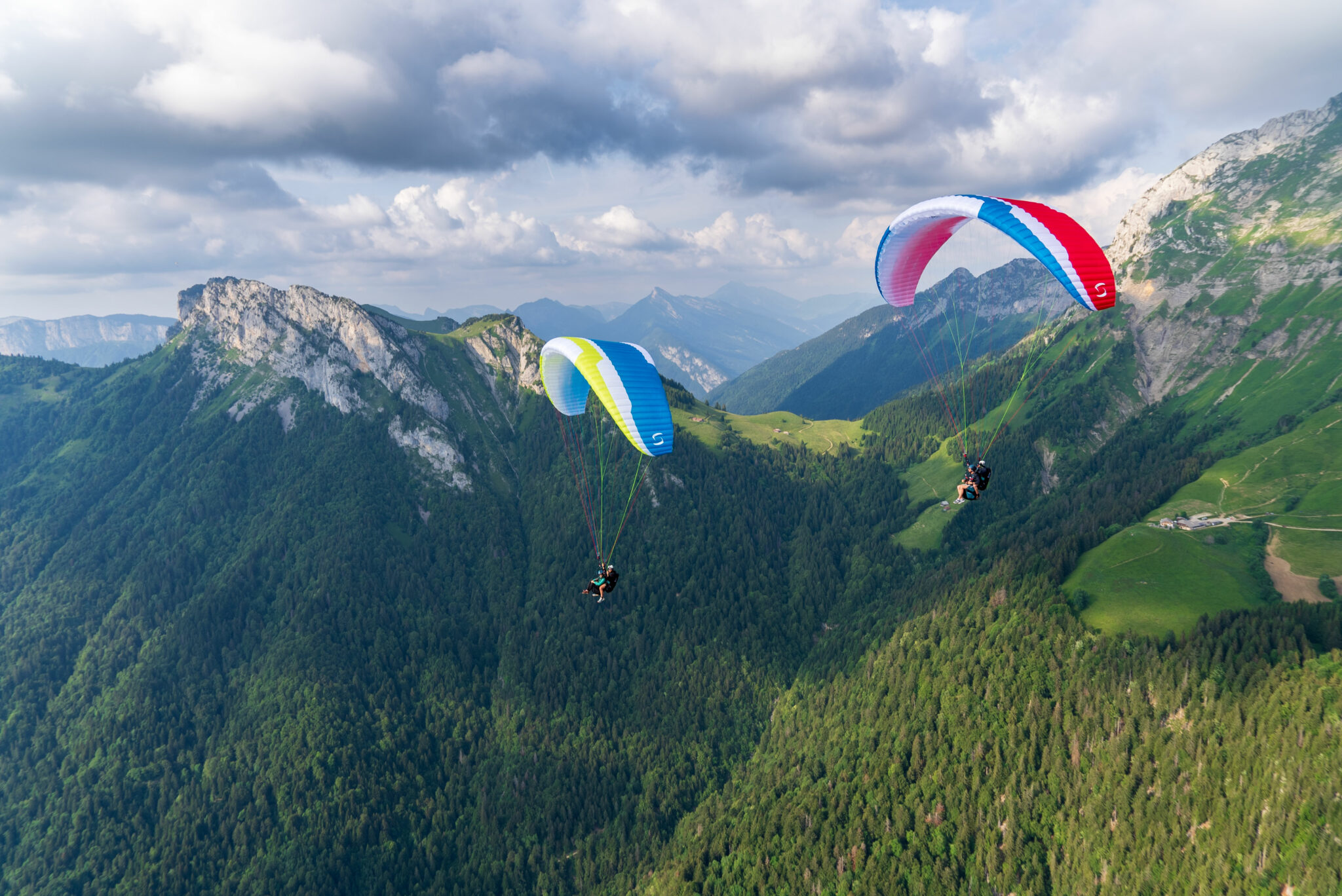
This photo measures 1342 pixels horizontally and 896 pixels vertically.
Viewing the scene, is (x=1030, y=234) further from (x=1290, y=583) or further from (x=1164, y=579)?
(x=1290, y=583)

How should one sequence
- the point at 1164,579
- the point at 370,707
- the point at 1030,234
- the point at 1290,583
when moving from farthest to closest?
the point at 370,707
the point at 1164,579
the point at 1290,583
the point at 1030,234

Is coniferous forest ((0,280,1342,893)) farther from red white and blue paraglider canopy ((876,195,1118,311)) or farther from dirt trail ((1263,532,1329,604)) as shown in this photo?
red white and blue paraglider canopy ((876,195,1118,311))

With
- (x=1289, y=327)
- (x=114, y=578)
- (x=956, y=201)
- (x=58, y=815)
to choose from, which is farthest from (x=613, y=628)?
(x=1289, y=327)

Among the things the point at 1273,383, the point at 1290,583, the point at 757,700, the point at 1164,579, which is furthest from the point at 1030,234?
the point at 1273,383

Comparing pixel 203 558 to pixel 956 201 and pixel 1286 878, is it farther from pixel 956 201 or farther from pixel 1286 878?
pixel 1286 878

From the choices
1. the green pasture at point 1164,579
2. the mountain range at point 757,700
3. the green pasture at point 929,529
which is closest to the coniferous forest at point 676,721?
the mountain range at point 757,700
